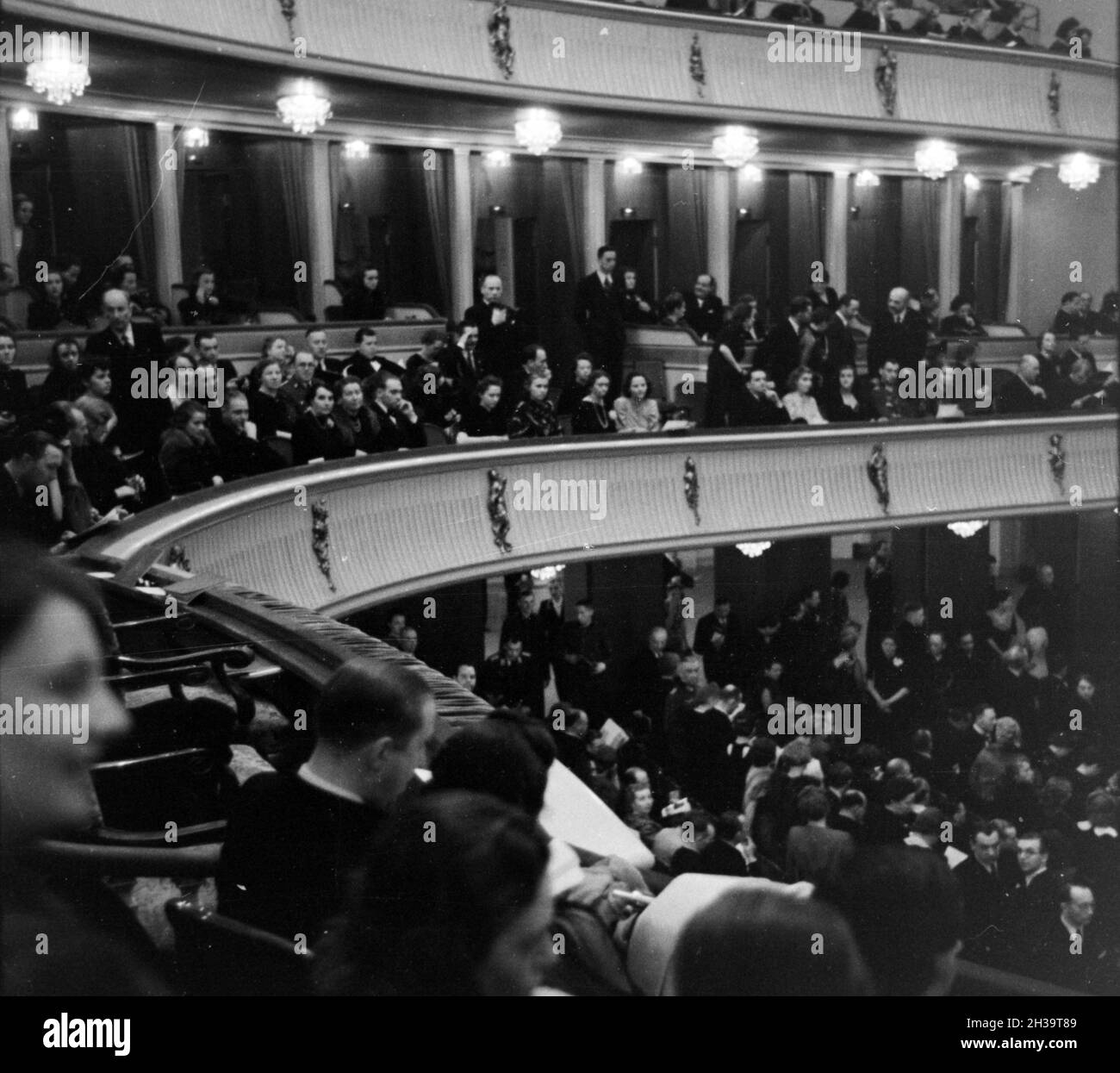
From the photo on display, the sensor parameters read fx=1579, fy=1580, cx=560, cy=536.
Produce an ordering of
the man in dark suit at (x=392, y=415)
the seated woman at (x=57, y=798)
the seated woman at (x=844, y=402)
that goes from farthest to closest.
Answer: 1. the seated woman at (x=844, y=402)
2. the man in dark suit at (x=392, y=415)
3. the seated woman at (x=57, y=798)

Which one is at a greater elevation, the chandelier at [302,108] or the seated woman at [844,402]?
the chandelier at [302,108]

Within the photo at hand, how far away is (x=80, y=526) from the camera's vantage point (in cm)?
537

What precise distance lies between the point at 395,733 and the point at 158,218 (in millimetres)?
9515

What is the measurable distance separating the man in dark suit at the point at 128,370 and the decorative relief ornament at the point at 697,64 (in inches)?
291

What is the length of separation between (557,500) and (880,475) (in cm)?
290

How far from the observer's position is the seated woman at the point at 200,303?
29.9ft

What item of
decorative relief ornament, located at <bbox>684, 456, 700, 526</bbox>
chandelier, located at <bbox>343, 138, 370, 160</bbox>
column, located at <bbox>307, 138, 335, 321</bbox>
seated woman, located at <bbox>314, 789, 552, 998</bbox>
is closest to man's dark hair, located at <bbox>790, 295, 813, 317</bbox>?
decorative relief ornament, located at <bbox>684, 456, 700, 526</bbox>

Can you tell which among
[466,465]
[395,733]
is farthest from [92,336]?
[395,733]

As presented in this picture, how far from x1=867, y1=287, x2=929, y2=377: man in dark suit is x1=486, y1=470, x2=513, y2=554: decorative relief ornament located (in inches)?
137

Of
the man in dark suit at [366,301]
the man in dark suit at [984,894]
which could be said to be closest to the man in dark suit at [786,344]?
the man in dark suit at [366,301]

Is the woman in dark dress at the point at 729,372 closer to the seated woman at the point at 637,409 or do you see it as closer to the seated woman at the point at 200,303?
the seated woman at the point at 637,409

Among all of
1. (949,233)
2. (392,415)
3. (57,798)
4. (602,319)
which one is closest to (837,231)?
(949,233)

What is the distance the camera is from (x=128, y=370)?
6582 millimetres
